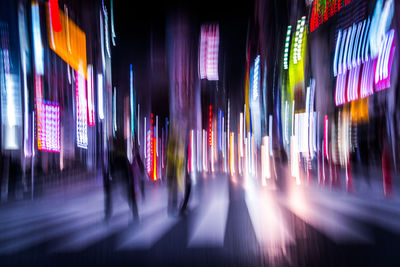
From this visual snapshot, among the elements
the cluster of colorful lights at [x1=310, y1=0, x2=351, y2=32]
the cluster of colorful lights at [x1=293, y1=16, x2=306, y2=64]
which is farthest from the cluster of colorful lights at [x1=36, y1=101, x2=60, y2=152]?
the cluster of colorful lights at [x1=293, y1=16, x2=306, y2=64]

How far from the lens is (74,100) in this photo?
10.3m

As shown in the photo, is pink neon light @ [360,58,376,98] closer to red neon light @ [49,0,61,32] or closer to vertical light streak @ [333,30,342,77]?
vertical light streak @ [333,30,342,77]

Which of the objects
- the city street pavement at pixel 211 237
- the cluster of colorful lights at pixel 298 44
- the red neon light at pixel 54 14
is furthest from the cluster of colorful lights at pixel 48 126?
the cluster of colorful lights at pixel 298 44

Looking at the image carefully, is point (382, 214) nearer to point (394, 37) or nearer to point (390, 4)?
point (394, 37)

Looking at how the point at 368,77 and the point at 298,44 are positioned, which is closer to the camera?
the point at 368,77

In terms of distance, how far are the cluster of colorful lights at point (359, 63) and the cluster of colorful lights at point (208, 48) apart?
331 cm

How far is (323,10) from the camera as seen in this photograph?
11055mm

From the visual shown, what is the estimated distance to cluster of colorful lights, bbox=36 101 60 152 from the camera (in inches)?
330

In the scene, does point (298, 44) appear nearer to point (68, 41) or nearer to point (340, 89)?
point (340, 89)

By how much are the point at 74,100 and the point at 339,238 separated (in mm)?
8816

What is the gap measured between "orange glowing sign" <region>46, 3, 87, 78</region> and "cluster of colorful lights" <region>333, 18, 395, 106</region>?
6.49 metres

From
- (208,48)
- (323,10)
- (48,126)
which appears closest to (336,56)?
(323,10)

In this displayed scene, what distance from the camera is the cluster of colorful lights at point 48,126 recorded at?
839 cm

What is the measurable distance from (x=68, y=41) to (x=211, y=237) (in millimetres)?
7234
